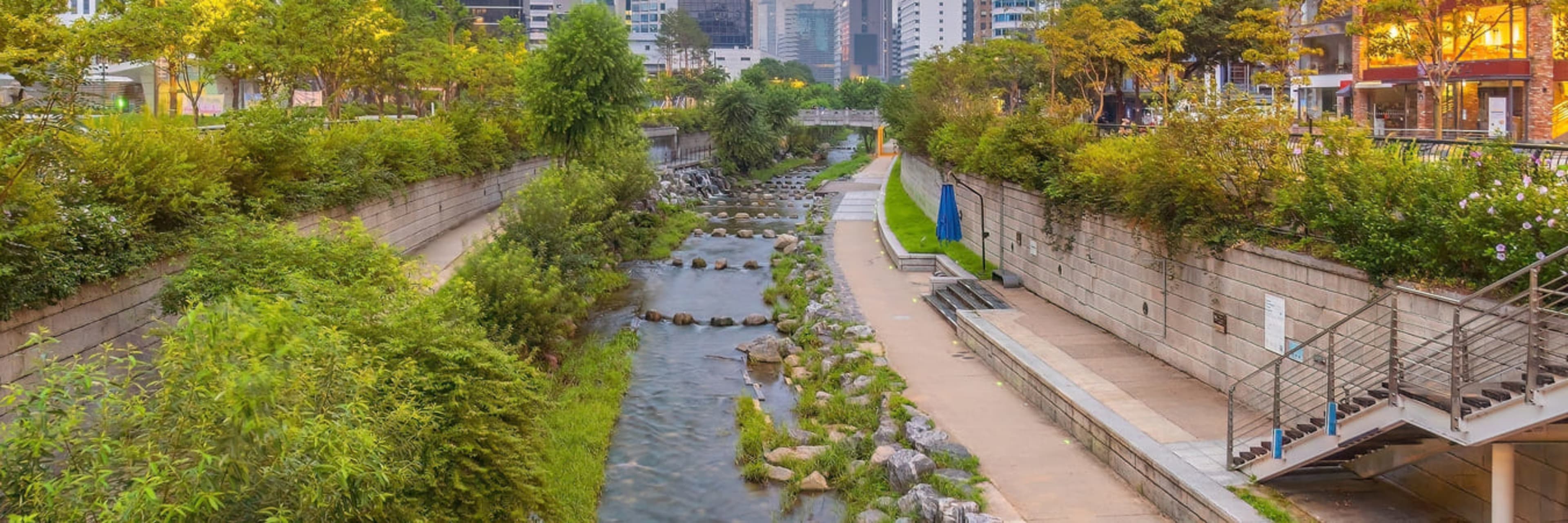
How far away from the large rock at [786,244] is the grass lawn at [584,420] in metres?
15.1

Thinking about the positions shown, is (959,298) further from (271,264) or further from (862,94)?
(862,94)

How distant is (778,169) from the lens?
88938 millimetres

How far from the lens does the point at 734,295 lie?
32.6m

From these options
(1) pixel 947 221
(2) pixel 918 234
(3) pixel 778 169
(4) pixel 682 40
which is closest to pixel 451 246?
(1) pixel 947 221

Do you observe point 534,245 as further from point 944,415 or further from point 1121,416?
point 1121,416

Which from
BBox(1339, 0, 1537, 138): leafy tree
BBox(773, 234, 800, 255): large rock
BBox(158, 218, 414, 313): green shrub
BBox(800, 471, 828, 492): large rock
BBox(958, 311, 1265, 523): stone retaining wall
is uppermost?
Result: BBox(1339, 0, 1537, 138): leafy tree

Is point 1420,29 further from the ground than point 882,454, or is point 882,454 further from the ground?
point 1420,29

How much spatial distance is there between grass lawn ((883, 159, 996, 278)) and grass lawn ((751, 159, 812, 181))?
23.4 meters

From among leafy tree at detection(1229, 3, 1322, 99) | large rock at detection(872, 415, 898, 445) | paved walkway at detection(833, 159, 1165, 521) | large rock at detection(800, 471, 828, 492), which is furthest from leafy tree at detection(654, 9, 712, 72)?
large rock at detection(800, 471, 828, 492)

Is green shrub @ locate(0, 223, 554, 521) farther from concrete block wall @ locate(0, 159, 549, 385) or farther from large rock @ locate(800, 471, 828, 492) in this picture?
large rock @ locate(800, 471, 828, 492)

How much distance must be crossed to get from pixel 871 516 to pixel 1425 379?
6.40 metres

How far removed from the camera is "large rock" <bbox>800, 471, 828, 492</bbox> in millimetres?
15859

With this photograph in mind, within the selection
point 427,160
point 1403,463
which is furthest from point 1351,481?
point 427,160

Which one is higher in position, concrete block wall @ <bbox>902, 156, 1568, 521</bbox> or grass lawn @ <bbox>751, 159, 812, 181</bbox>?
grass lawn @ <bbox>751, 159, 812, 181</bbox>
